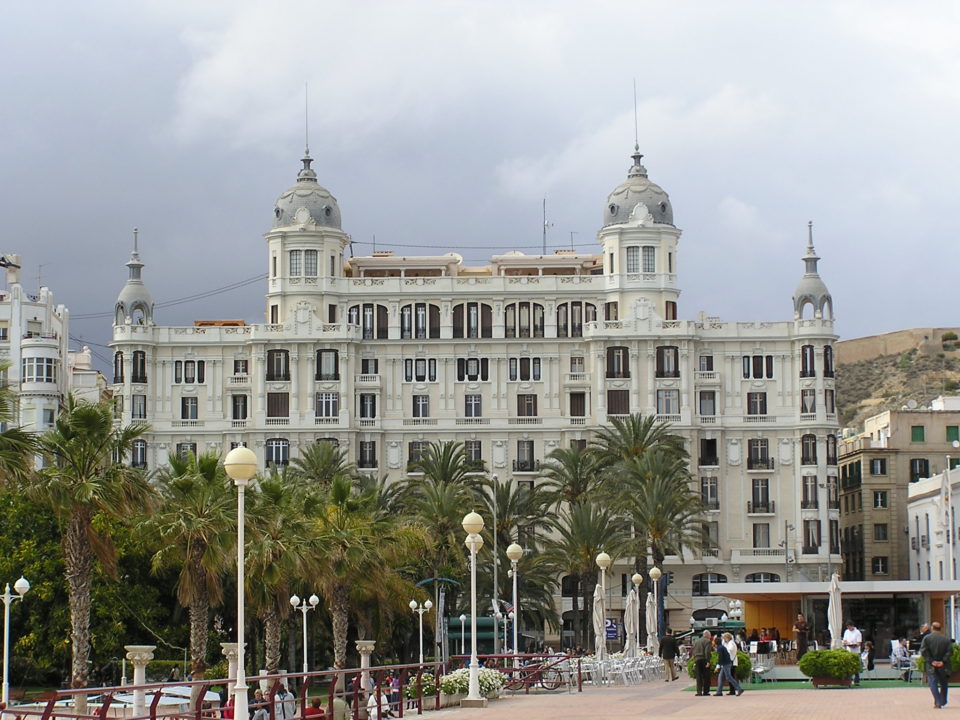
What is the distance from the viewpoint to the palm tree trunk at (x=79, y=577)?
176ft

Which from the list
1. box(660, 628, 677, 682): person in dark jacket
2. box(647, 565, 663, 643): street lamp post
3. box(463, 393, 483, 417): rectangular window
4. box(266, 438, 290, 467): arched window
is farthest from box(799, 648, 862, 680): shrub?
box(266, 438, 290, 467): arched window

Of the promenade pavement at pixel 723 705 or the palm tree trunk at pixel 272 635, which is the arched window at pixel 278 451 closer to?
the palm tree trunk at pixel 272 635

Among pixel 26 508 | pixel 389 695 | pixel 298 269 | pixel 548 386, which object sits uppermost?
pixel 298 269

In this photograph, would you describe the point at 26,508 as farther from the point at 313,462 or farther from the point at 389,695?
the point at 389,695

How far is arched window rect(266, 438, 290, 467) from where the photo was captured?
120625mm

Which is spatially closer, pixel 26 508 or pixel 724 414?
pixel 26 508

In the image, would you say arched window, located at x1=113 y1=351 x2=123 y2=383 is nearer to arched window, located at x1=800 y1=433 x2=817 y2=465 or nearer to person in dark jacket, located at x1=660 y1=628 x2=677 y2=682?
arched window, located at x1=800 y1=433 x2=817 y2=465

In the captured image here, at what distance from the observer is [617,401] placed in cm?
12144

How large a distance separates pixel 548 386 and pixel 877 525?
25376mm

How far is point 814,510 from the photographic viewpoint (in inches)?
4692

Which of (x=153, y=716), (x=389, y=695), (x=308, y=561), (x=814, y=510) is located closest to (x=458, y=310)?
(x=814, y=510)

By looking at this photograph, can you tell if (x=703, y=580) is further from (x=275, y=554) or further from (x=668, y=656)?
(x=275, y=554)

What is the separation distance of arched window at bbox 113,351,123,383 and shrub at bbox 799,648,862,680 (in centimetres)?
7832

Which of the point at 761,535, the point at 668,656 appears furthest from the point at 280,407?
the point at 668,656
